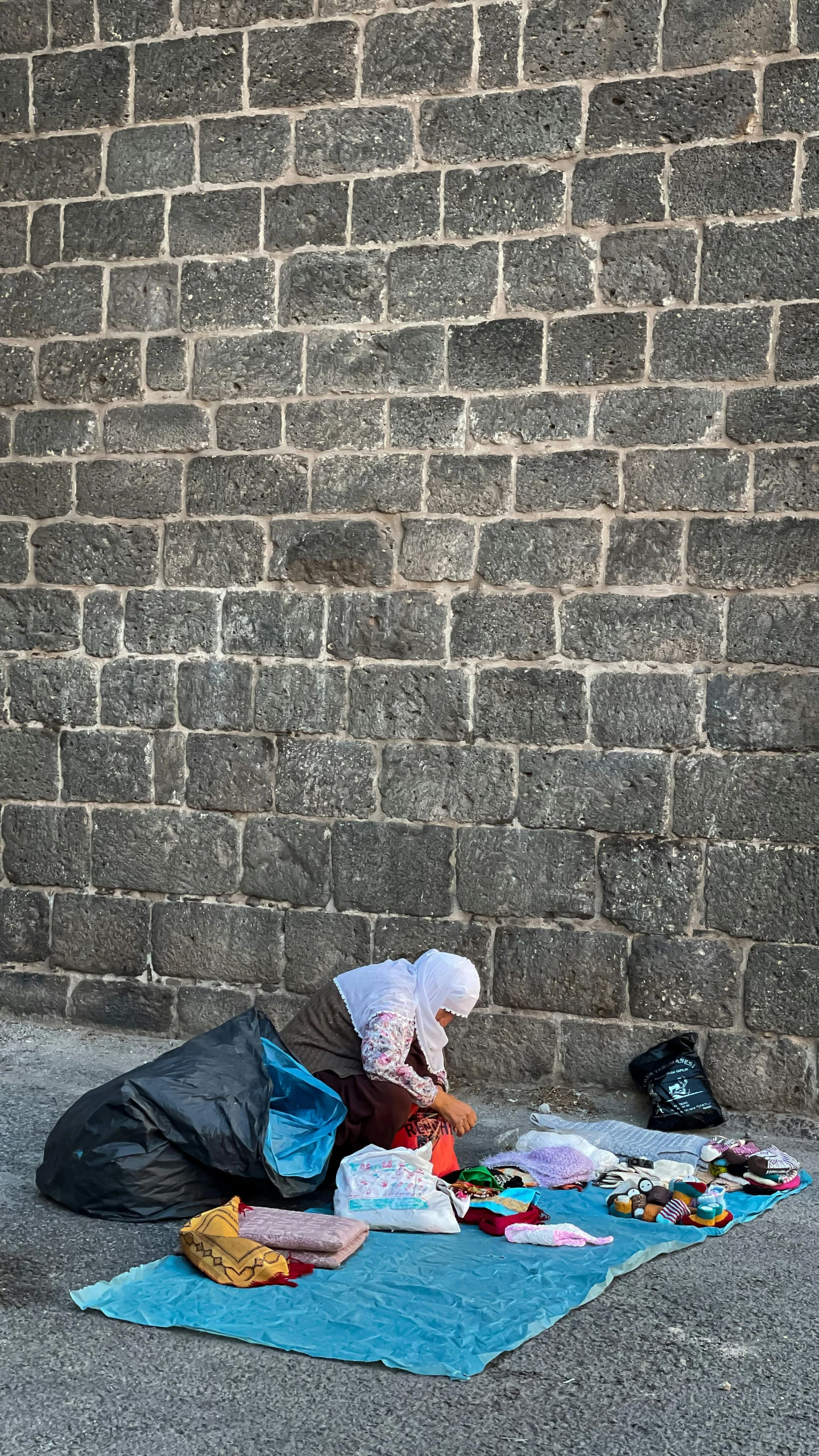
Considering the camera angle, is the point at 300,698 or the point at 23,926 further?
the point at 23,926

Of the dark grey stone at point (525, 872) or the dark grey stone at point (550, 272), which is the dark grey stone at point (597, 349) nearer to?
the dark grey stone at point (550, 272)

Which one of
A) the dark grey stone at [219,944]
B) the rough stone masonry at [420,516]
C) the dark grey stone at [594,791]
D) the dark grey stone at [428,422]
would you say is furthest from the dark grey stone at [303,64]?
the dark grey stone at [219,944]

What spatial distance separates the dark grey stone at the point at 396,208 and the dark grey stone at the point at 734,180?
0.91 metres

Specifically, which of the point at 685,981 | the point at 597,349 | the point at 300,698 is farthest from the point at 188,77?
the point at 685,981

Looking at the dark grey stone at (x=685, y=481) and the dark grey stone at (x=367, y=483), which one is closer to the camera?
the dark grey stone at (x=685, y=481)

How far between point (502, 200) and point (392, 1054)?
3198mm

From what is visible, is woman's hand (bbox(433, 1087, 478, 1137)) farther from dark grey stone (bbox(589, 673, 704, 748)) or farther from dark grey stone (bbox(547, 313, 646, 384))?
dark grey stone (bbox(547, 313, 646, 384))

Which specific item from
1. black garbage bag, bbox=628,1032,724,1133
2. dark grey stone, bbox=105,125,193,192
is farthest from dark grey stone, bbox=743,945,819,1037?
dark grey stone, bbox=105,125,193,192

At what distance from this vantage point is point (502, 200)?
17.2 ft

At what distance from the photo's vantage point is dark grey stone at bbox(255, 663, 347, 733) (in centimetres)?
544

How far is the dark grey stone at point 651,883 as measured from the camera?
16.5ft

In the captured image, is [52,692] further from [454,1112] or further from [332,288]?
[454,1112]

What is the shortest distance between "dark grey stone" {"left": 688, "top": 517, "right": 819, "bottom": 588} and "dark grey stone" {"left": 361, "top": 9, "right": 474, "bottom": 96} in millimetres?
1975

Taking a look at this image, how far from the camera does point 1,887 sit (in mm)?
5926
